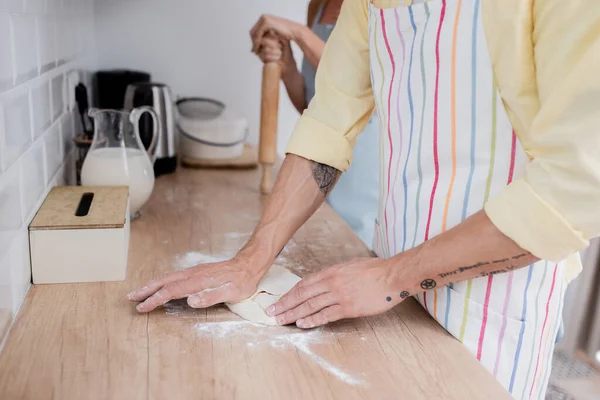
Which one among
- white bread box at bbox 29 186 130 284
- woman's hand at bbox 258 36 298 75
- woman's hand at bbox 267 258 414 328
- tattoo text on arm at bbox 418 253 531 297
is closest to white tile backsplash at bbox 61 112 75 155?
white bread box at bbox 29 186 130 284

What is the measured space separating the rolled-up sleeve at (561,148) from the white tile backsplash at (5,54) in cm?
59

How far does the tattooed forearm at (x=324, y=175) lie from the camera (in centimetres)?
98

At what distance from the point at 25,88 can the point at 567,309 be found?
2209 mm

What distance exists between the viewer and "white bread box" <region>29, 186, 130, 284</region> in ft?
2.74

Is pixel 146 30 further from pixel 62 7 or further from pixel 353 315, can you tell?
pixel 353 315

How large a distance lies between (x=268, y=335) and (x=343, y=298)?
0.33 ft

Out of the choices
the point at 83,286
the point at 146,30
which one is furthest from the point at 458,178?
the point at 146,30

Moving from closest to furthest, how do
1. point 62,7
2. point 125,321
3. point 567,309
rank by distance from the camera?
point 125,321 < point 62,7 < point 567,309

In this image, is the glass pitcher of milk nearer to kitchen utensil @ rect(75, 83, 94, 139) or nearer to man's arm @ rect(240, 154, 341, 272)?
kitchen utensil @ rect(75, 83, 94, 139)

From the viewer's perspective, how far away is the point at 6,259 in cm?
72

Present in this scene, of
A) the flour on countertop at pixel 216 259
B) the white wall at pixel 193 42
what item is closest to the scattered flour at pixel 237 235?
the flour on countertop at pixel 216 259

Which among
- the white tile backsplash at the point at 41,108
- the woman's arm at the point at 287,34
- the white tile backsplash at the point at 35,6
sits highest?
the white tile backsplash at the point at 35,6

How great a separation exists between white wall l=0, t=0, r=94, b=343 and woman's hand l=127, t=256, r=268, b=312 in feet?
0.50

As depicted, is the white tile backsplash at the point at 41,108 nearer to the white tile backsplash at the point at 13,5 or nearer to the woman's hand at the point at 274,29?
the white tile backsplash at the point at 13,5
